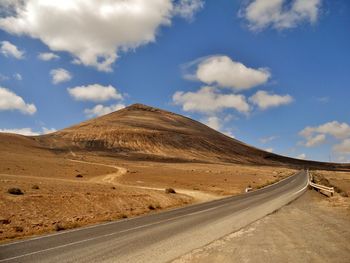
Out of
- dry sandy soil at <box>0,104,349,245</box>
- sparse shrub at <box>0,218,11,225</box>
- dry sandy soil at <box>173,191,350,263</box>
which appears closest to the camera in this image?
dry sandy soil at <box>173,191,350,263</box>

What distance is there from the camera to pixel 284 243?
13.4 m

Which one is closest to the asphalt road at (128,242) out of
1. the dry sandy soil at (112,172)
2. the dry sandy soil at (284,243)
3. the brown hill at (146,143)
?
the dry sandy soil at (284,243)

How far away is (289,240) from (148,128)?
552ft

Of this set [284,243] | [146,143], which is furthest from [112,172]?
[146,143]

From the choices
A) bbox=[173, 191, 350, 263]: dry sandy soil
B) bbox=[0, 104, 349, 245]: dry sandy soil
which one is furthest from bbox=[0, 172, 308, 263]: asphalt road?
bbox=[0, 104, 349, 245]: dry sandy soil

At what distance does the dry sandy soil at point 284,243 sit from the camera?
1123cm

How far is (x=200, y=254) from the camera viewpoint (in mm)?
11758

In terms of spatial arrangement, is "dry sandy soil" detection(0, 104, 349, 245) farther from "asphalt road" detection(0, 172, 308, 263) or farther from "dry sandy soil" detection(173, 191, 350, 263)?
"dry sandy soil" detection(173, 191, 350, 263)

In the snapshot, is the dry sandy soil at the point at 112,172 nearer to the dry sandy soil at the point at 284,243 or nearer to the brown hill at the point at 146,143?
the brown hill at the point at 146,143

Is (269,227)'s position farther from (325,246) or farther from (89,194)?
(89,194)

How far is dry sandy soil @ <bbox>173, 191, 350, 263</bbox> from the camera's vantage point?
11.2m

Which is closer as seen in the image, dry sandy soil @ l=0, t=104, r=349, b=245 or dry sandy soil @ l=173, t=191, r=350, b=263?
dry sandy soil @ l=173, t=191, r=350, b=263

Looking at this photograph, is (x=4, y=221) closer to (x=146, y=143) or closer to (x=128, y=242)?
(x=128, y=242)

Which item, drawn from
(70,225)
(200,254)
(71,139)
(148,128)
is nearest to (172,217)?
(70,225)
